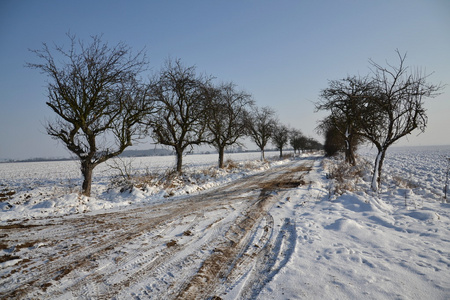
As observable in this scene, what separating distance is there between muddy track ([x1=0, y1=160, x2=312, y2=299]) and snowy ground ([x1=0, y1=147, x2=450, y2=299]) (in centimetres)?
2

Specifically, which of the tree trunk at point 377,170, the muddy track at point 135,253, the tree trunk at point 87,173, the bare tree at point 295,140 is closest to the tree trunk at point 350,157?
the tree trunk at point 377,170

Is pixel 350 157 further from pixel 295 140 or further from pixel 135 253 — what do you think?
pixel 295 140

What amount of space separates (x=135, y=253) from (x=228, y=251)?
5.42 ft

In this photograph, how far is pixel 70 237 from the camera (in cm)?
443

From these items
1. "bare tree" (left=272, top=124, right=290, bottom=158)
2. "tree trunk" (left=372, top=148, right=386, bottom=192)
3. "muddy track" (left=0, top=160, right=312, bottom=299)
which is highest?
"bare tree" (left=272, top=124, right=290, bottom=158)

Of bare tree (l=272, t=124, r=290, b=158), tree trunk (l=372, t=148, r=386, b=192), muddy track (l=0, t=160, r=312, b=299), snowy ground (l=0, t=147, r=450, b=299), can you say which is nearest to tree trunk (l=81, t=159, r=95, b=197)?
snowy ground (l=0, t=147, r=450, b=299)

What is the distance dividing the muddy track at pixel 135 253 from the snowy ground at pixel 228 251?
2 centimetres

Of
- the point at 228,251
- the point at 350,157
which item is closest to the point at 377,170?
the point at 228,251

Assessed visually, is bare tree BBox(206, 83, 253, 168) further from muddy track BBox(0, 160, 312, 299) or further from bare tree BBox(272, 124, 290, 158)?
bare tree BBox(272, 124, 290, 158)

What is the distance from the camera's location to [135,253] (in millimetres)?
3652

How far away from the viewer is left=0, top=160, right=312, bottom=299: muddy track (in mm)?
2693

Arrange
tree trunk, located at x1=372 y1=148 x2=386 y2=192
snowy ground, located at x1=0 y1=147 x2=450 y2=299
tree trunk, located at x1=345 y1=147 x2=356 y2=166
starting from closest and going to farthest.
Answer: snowy ground, located at x1=0 y1=147 x2=450 y2=299
tree trunk, located at x1=372 y1=148 x2=386 y2=192
tree trunk, located at x1=345 y1=147 x2=356 y2=166

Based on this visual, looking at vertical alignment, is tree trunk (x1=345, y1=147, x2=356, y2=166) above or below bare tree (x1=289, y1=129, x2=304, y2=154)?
below

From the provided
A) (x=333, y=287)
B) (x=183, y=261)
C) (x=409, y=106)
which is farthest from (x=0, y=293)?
(x=409, y=106)
